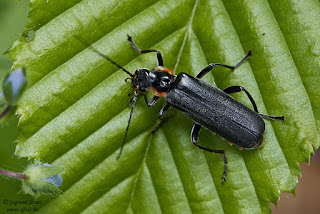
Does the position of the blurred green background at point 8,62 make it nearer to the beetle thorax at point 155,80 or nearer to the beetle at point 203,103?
the beetle at point 203,103

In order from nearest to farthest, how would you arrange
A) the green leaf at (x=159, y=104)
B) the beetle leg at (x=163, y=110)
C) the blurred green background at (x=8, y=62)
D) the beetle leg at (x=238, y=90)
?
the green leaf at (x=159, y=104), the beetle leg at (x=238, y=90), the beetle leg at (x=163, y=110), the blurred green background at (x=8, y=62)

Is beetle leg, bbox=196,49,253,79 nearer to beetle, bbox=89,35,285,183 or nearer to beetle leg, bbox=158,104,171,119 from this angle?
beetle, bbox=89,35,285,183

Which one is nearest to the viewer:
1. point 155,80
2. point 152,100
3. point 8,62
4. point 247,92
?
point 247,92

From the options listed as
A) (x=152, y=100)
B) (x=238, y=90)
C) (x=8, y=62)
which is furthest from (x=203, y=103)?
(x=8, y=62)

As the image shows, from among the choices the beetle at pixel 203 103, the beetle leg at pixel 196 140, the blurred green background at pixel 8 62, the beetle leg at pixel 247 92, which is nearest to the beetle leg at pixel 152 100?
the beetle at pixel 203 103

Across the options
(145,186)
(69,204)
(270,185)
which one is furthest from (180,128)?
(69,204)

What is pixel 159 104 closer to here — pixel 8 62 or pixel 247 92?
pixel 247 92
